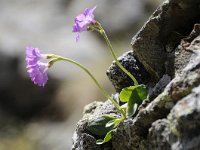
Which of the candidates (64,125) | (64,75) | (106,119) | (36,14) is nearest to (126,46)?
(64,75)

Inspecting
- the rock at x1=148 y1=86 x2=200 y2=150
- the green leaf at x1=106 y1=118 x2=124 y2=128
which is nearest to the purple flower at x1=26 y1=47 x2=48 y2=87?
the green leaf at x1=106 y1=118 x2=124 y2=128

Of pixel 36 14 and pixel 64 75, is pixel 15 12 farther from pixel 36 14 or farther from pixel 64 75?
pixel 64 75

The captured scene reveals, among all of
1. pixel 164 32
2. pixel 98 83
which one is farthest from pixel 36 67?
pixel 164 32

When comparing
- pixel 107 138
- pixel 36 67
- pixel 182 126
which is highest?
pixel 36 67

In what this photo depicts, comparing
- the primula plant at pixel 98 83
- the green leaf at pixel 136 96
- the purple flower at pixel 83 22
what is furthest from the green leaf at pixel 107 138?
the purple flower at pixel 83 22

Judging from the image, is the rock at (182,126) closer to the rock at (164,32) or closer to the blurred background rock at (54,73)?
the rock at (164,32)

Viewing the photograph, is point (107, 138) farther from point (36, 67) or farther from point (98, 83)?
point (36, 67)

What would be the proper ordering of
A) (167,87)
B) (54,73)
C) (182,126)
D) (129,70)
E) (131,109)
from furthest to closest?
(54,73)
(129,70)
(131,109)
(167,87)
(182,126)
